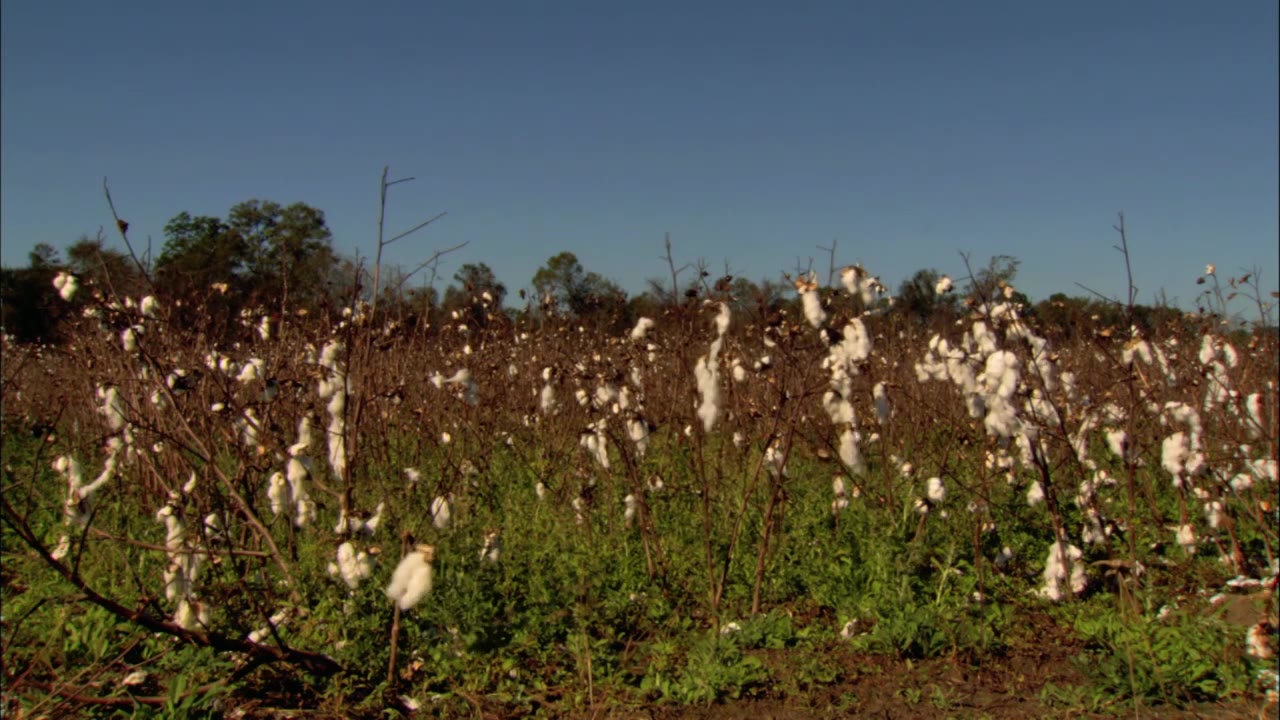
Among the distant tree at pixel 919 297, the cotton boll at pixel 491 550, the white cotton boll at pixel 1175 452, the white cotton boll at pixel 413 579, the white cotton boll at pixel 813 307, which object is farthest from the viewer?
the distant tree at pixel 919 297

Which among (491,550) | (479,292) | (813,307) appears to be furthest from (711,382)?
(479,292)

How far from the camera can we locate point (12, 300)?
80.0 ft

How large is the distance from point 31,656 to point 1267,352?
215 inches

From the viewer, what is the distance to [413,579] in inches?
72.6

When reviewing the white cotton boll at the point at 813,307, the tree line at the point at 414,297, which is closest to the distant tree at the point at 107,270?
the tree line at the point at 414,297

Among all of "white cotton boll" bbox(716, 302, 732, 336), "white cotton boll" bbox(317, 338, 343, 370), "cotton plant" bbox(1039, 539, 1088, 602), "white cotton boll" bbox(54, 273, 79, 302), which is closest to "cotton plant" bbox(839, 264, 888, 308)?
"white cotton boll" bbox(716, 302, 732, 336)

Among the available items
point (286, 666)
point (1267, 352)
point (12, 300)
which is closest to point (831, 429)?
point (1267, 352)

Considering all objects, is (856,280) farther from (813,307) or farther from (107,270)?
(107,270)

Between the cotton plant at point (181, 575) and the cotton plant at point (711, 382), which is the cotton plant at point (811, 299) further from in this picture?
the cotton plant at point (181, 575)

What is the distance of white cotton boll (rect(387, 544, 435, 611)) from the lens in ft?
5.98

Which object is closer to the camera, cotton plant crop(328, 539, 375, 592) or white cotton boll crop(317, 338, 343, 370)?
cotton plant crop(328, 539, 375, 592)

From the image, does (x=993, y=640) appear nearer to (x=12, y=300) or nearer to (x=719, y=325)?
(x=719, y=325)

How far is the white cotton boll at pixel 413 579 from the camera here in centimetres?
182

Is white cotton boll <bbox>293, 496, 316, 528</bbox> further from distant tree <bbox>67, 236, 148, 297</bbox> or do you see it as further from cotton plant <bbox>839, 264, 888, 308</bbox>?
cotton plant <bbox>839, 264, 888, 308</bbox>
